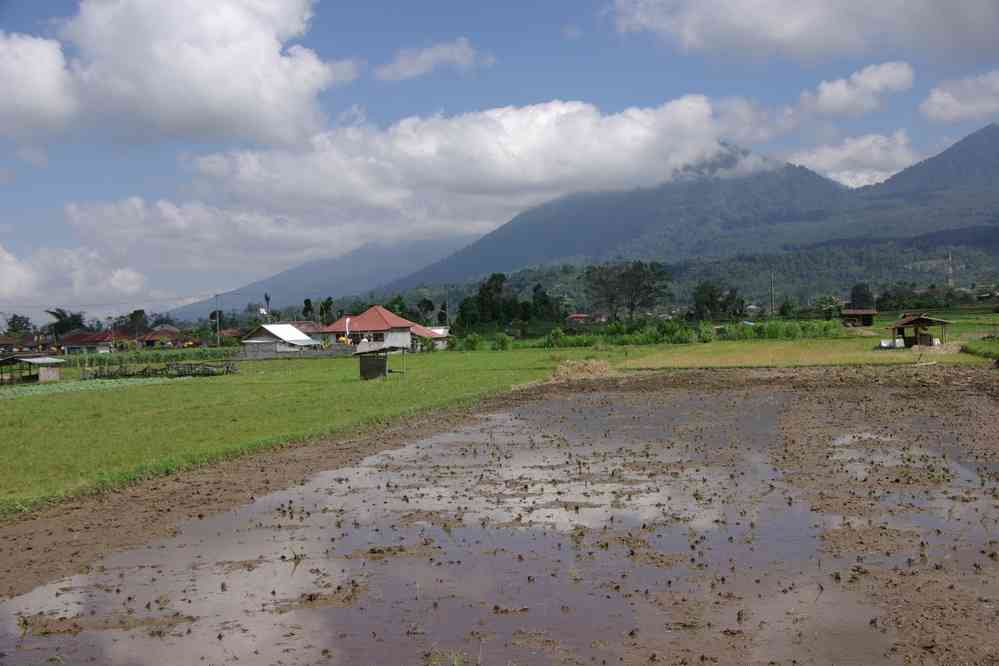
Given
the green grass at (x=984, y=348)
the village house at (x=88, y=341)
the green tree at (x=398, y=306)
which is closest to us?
the green grass at (x=984, y=348)

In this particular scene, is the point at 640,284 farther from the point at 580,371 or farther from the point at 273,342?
the point at 580,371

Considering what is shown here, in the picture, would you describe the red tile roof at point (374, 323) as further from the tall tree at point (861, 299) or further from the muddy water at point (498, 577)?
the tall tree at point (861, 299)

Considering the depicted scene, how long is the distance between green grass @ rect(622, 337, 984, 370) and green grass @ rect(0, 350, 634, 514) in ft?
27.2

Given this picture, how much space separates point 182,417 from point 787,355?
33.8m

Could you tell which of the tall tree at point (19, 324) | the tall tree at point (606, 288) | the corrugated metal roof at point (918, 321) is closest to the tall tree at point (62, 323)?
the tall tree at point (19, 324)

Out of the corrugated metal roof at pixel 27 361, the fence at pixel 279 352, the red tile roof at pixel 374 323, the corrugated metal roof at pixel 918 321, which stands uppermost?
the red tile roof at pixel 374 323

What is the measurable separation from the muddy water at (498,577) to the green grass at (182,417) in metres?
4.05

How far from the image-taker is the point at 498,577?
9.52 m

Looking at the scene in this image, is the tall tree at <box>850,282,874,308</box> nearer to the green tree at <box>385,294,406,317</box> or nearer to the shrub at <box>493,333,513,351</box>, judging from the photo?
the green tree at <box>385,294,406,317</box>

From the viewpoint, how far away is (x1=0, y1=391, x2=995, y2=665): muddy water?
768cm

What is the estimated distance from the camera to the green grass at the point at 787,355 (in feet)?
137

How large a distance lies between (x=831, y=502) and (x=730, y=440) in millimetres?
6435

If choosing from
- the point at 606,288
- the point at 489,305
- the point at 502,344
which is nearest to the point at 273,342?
the point at 502,344

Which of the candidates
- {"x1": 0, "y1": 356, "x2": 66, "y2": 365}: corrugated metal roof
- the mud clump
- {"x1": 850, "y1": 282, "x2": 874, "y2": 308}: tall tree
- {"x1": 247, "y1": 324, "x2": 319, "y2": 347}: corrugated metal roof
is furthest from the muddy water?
{"x1": 850, "y1": 282, "x2": 874, "y2": 308}: tall tree
